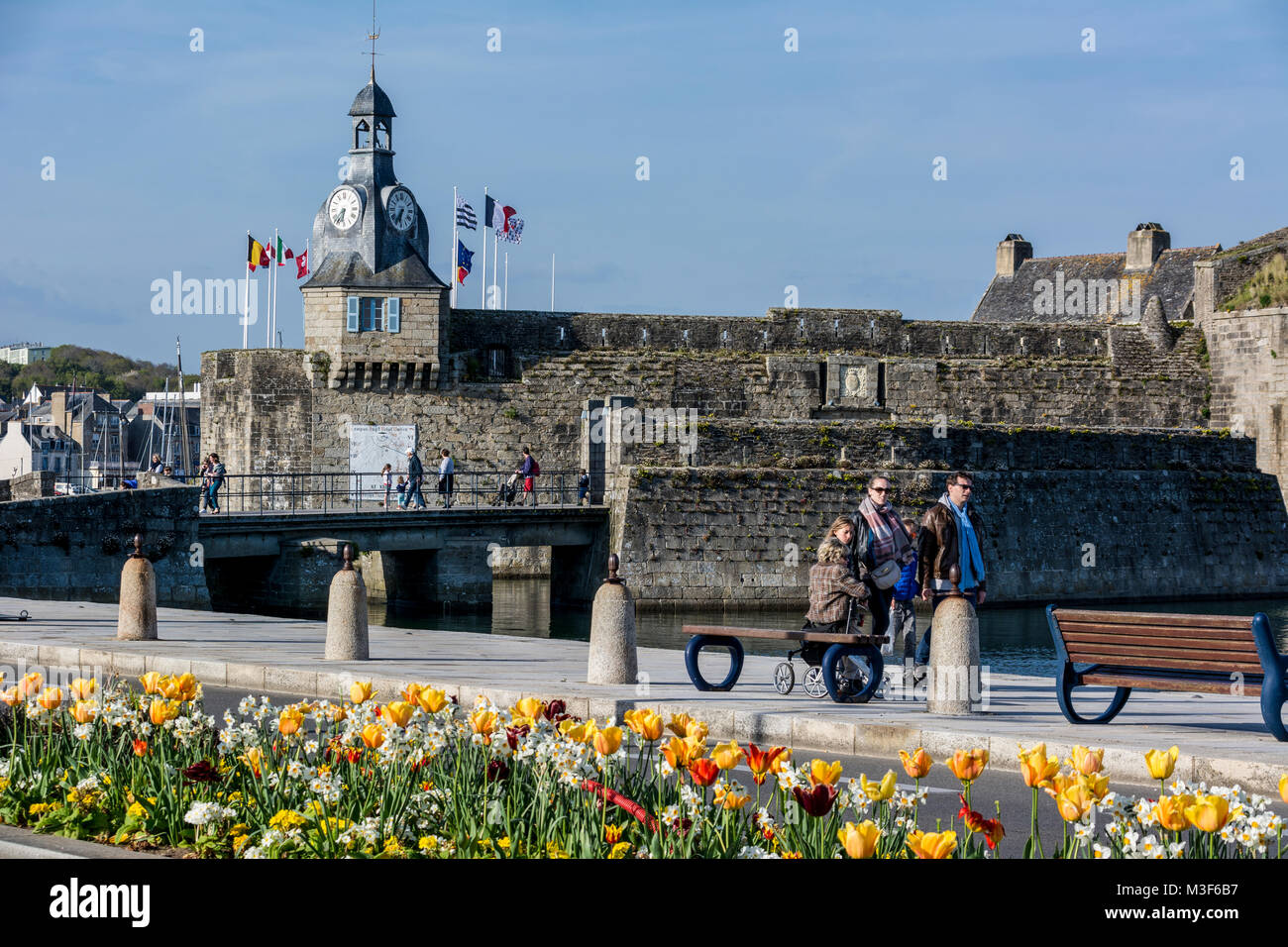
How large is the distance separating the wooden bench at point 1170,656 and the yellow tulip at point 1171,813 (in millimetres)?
4680

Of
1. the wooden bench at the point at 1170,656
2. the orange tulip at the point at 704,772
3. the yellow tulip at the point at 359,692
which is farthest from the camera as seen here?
the wooden bench at the point at 1170,656

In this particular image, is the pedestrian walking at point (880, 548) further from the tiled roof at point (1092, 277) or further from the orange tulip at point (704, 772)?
the tiled roof at point (1092, 277)

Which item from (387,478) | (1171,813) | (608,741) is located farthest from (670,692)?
(387,478)

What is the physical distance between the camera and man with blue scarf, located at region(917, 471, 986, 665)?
40.4 ft

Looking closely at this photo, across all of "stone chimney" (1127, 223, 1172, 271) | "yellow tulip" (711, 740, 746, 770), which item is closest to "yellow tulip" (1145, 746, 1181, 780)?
"yellow tulip" (711, 740, 746, 770)

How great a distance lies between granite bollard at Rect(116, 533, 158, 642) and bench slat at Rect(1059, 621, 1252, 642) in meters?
9.19

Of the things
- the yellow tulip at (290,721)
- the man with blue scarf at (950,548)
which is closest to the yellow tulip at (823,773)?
the yellow tulip at (290,721)

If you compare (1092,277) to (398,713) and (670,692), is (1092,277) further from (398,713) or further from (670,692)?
(398,713)

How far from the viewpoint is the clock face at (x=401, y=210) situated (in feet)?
142

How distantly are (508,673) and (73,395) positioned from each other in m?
104

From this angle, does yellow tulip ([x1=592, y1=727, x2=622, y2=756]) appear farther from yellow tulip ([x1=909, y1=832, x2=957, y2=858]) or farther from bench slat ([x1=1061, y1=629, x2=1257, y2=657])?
bench slat ([x1=1061, y1=629, x2=1257, y2=657])

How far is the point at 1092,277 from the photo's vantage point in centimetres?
5894

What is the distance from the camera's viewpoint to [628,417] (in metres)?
37.8
